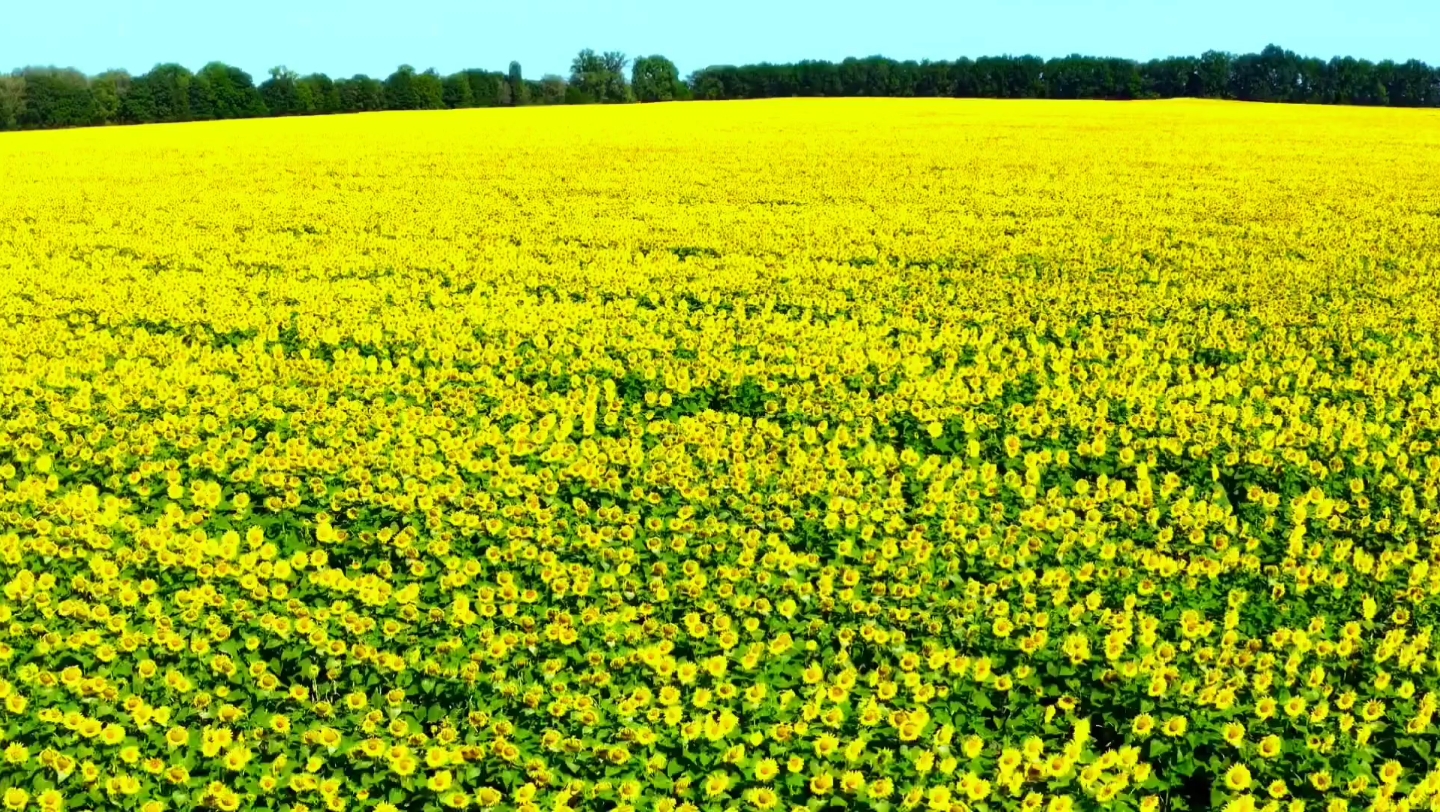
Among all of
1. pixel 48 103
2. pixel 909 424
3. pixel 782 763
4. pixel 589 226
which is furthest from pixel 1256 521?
pixel 48 103

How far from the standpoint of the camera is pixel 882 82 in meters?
93.9

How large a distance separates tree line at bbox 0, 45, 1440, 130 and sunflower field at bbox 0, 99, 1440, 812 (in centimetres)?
6758

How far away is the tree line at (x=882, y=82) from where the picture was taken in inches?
3066

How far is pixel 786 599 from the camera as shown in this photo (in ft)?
19.8

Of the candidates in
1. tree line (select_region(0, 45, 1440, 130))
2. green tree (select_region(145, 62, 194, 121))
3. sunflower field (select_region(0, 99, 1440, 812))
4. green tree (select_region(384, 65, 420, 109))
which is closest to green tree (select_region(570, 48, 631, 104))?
tree line (select_region(0, 45, 1440, 130))

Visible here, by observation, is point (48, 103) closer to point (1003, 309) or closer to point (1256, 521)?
point (1003, 309)

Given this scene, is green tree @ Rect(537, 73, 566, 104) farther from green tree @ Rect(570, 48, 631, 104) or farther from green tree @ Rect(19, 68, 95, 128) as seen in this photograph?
green tree @ Rect(19, 68, 95, 128)

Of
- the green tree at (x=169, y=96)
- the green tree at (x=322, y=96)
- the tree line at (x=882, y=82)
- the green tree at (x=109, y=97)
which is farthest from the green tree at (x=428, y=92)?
the green tree at (x=109, y=97)

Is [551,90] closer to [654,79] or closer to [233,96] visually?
[654,79]

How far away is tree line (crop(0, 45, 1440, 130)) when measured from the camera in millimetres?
77875

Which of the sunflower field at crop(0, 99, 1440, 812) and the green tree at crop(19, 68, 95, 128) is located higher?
the green tree at crop(19, 68, 95, 128)

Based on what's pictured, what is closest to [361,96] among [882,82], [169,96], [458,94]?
[458,94]

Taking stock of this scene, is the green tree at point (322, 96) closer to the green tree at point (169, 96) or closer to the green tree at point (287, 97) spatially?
the green tree at point (287, 97)

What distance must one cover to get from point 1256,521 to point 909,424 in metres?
2.74
